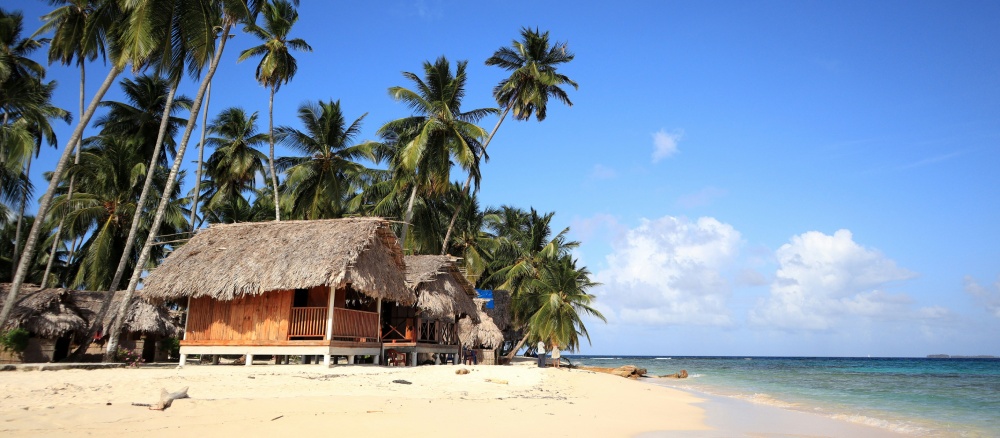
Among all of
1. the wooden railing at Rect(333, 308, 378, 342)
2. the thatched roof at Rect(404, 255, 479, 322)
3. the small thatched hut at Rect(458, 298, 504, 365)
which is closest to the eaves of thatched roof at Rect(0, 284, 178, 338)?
the wooden railing at Rect(333, 308, 378, 342)

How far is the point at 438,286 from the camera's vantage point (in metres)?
18.9

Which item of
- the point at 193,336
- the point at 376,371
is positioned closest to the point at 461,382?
the point at 376,371

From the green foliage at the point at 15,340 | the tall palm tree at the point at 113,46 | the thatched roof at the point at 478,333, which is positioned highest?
the tall palm tree at the point at 113,46

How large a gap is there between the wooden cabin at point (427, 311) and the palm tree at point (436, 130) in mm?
2919

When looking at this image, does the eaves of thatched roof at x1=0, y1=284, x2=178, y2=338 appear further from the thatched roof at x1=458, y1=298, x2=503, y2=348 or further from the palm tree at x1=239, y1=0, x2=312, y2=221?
the thatched roof at x1=458, y1=298, x2=503, y2=348

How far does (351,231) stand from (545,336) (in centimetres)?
Result: 1287

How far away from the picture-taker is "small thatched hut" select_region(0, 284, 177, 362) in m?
16.4

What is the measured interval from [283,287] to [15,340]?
297 inches

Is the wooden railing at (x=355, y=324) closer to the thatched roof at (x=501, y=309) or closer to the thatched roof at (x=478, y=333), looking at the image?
the thatched roof at (x=478, y=333)

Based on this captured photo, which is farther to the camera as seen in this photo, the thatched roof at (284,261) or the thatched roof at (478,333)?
the thatched roof at (478,333)

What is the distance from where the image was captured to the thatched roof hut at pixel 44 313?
53.3 ft

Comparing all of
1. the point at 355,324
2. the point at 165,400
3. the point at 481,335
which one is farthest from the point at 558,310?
the point at 165,400

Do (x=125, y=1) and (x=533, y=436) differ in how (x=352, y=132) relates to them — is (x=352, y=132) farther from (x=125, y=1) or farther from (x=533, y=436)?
(x=533, y=436)

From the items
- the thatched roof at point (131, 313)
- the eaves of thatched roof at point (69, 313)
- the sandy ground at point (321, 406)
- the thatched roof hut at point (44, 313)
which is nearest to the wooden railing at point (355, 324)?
the sandy ground at point (321, 406)
